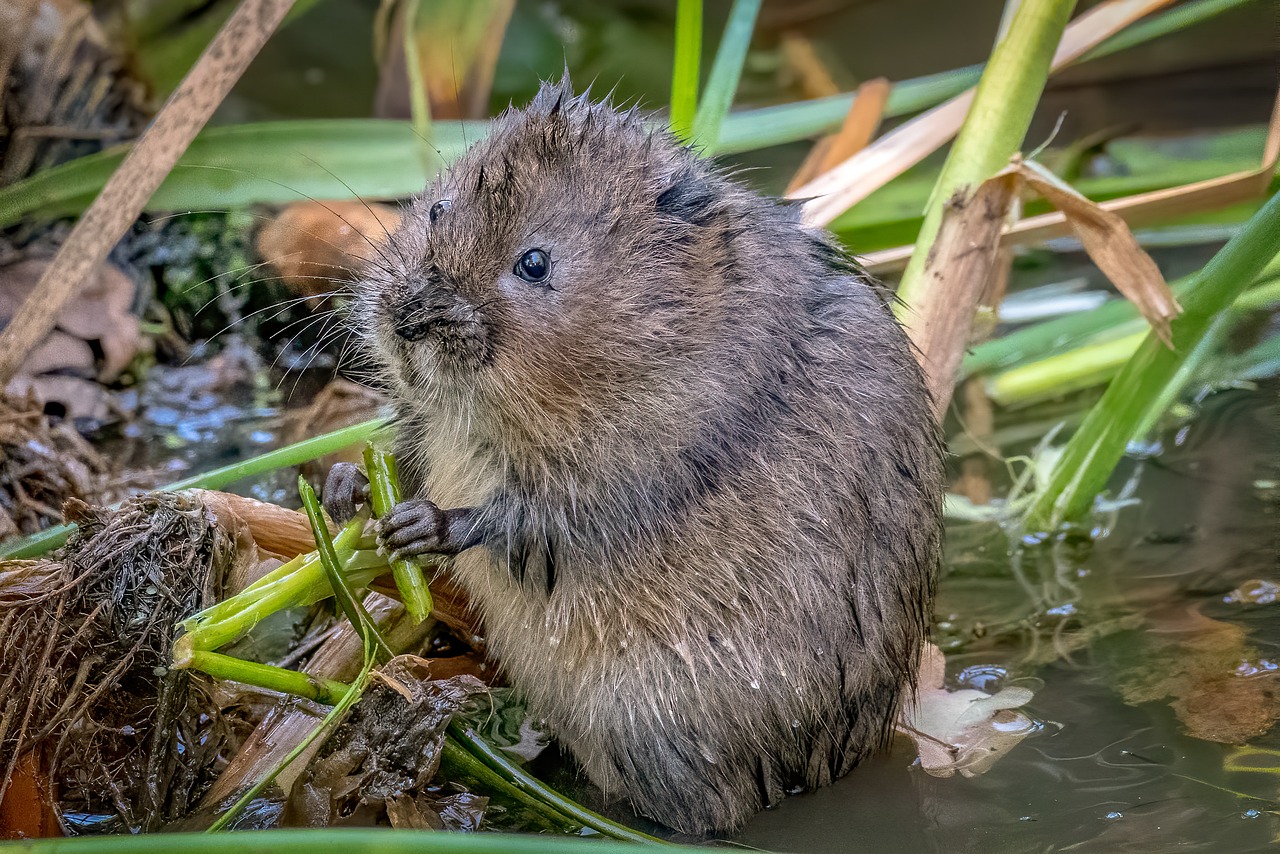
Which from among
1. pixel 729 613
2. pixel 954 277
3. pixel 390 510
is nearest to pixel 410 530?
pixel 390 510

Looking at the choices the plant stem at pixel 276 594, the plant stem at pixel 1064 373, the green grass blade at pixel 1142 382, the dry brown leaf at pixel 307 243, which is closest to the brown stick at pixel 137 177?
the dry brown leaf at pixel 307 243

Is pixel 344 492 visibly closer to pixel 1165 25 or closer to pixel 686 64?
pixel 686 64

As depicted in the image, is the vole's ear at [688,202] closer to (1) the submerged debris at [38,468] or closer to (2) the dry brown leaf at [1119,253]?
(2) the dry brown leaf at [1119,253]

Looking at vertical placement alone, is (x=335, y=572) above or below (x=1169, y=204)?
below

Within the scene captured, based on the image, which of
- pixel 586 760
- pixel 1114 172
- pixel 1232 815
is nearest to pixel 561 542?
pixel 586 760

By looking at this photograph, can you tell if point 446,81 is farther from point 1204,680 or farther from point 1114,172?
point 1204,680

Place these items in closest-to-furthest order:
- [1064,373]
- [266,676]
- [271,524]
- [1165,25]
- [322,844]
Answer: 1. [322,844]
2. [266,676]
3. [271,524]
4. [1165,25]
5. [1064,373]
